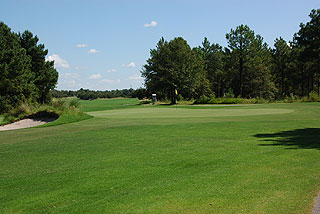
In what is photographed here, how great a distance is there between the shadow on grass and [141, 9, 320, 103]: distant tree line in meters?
43.6

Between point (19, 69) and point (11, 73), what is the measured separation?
1.27 metres

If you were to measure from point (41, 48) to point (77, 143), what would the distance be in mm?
53635

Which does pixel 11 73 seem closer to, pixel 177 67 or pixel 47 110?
pixel 47 110

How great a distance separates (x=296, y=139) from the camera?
11430mm

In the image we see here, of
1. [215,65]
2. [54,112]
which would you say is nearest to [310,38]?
[215,65]

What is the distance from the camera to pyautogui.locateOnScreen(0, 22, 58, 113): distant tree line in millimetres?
44906

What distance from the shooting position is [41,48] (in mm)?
60344

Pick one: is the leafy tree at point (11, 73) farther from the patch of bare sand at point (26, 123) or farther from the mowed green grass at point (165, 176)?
Answer: the mowed green grass at point (165, 176)

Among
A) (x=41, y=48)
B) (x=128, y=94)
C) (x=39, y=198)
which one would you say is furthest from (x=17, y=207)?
(x=128, y=94)

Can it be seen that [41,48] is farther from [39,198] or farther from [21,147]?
[39,198]

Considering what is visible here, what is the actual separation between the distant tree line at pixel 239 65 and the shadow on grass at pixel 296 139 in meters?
43.6

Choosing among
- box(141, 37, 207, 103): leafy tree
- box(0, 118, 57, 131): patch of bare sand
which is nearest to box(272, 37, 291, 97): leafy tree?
box(141, 37, 207, 103): leafy tree

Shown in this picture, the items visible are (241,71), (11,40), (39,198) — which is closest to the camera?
(39,198)

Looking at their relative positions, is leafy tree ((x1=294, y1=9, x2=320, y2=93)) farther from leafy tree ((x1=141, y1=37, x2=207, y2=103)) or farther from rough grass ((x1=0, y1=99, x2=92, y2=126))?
rough grass ((x1=0, y1=99, x2=92, y2=126))
